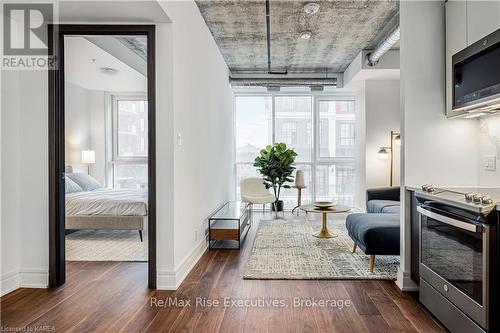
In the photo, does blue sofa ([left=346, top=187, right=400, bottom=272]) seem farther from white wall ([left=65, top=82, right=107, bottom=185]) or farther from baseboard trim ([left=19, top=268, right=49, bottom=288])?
white wall ([left=65, top=82, right=107, bottom=185])

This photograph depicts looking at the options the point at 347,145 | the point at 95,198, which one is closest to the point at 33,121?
the point at 95,198

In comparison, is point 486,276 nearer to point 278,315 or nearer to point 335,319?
point 335,319

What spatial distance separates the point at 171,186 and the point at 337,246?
7.92 feet

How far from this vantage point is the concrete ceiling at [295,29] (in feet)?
12.7

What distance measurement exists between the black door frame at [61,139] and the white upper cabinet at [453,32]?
2.47 meters

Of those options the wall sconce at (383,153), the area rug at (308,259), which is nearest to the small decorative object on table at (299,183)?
the wall sconce at (383,153)

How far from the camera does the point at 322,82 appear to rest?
22.7 ft

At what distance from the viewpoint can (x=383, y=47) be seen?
4.73 metres

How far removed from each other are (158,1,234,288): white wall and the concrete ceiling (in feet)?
1.01

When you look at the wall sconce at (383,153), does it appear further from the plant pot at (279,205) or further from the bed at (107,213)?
the bed at (107,213)

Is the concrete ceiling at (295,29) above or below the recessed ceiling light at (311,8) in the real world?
above

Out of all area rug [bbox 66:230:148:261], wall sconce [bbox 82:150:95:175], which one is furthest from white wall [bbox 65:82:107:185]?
area rug [bbox 66:230:148:261]

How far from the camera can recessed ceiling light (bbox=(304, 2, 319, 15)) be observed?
3756 mm

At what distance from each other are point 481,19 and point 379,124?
4315 millimetres
